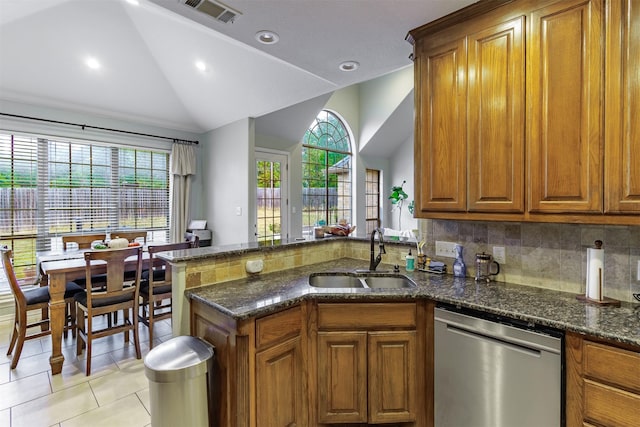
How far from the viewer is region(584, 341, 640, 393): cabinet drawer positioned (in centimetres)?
121

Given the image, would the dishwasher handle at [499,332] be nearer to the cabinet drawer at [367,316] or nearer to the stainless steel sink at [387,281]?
the cabinet drawer at [367,316]

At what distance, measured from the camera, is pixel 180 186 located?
514 cm

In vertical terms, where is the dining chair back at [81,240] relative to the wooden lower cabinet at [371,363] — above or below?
above

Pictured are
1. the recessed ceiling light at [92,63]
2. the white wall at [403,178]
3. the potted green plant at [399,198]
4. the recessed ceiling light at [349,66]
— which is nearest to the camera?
the recessed ceiling light at [349,66]

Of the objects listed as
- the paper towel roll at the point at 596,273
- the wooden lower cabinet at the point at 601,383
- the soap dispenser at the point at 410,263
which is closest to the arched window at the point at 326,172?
the soap dispenser at the point at 410,263

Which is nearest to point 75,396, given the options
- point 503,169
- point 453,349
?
point 453,349

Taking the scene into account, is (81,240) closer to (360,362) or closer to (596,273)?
(360,362)

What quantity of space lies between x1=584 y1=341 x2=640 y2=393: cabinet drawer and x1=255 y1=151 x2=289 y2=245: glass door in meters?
4.23

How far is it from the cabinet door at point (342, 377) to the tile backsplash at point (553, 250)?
38.9 inches

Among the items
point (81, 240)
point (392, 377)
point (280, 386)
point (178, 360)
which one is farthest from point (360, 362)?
point (81, 240)

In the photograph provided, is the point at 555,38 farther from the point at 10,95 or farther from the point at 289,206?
the point at 10,95

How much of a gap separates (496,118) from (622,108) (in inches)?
20.9

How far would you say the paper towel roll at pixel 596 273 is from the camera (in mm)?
1611

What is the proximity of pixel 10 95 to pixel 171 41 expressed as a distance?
1.99 meters
